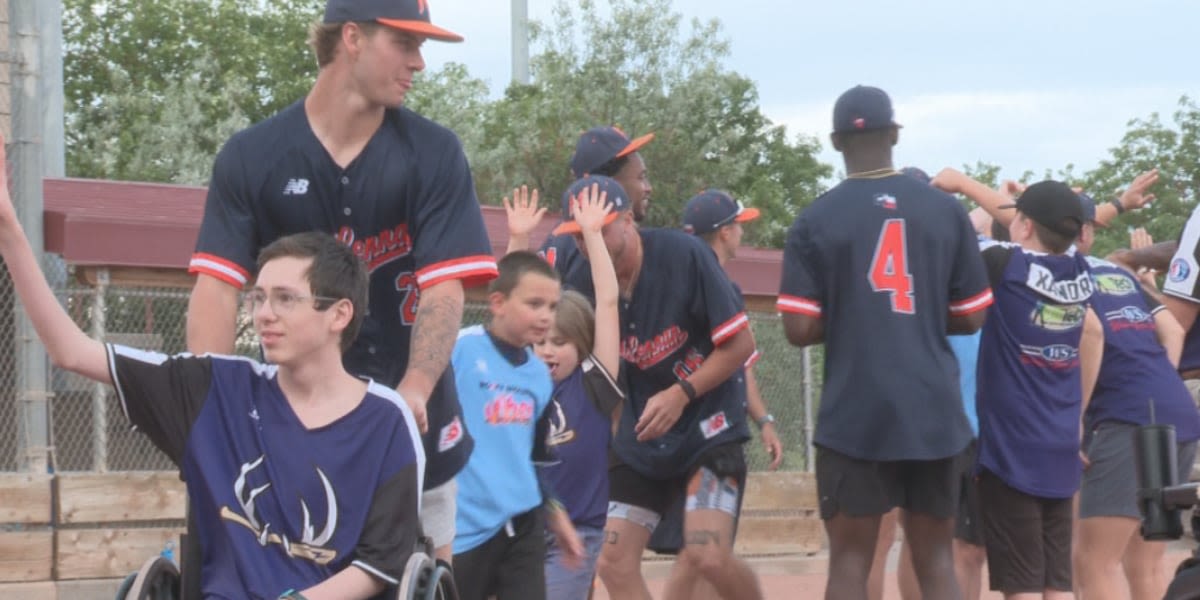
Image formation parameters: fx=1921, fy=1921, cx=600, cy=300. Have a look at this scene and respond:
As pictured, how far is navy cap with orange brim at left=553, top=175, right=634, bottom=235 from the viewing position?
750cm

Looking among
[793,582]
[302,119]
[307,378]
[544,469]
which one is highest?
[302,119]

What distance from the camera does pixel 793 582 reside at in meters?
14.6

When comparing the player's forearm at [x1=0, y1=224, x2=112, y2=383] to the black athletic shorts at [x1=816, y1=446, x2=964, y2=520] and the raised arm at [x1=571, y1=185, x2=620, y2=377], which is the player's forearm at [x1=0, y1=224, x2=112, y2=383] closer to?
the raised arm at [x1=571, y1=185, x2=620, y2=377]

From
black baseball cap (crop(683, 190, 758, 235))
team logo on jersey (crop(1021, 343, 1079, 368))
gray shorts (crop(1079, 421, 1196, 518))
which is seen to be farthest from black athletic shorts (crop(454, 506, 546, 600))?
black baseball cap (crop(683, 190, 758, 235))

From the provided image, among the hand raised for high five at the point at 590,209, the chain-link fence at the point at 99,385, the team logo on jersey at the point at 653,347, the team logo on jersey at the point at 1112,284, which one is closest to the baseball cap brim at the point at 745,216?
the team logo on jersey at the point at 653,347

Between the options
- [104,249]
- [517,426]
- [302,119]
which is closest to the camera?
[302,119]

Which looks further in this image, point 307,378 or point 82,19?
point 82,19

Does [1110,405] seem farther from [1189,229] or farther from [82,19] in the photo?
[82,19]

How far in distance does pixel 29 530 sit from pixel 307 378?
8.48 metres

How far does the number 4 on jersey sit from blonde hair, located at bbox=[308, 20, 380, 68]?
2430mm

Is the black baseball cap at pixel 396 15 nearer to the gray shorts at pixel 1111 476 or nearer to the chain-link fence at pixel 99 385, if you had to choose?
the gray shorts at pixel 1111 476

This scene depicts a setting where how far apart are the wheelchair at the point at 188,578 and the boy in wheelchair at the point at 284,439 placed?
0.5 inches

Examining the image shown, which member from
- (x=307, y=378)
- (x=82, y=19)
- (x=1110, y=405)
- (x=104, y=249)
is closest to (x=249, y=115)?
(x=82, y=19)

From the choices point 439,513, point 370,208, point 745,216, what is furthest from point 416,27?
point 745,216
